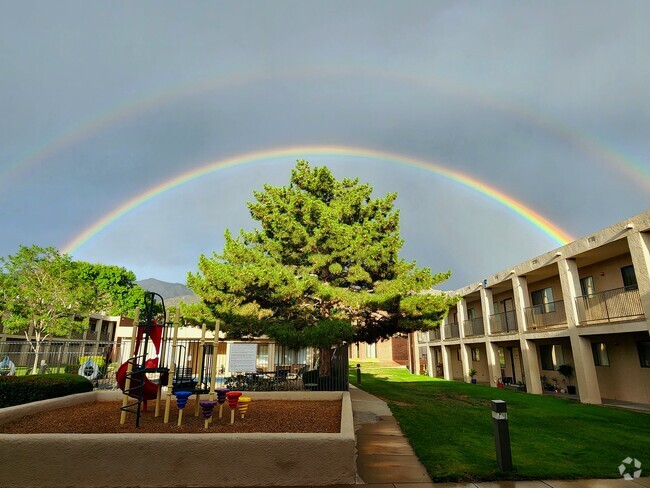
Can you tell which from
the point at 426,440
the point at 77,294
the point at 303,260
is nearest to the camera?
the point at 426,440

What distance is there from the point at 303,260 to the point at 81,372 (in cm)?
1090

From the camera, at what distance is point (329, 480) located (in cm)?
529

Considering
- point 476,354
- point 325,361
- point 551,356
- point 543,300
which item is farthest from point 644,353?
point 476,354

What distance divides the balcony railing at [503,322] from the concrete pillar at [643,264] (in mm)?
8891

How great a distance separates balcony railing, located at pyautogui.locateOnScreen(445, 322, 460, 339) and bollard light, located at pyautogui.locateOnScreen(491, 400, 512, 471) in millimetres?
24200

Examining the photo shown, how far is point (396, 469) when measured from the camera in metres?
6.15

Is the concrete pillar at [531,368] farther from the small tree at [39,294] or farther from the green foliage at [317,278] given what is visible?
the small tree at [39,294]

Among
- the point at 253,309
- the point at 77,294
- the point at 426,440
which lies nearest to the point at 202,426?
the point at 426,440

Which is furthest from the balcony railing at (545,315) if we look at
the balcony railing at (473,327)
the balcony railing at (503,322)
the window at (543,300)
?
the balcony railing at (473,327)

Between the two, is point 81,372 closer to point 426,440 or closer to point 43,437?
point 43,437

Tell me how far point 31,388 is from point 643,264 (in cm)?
1902

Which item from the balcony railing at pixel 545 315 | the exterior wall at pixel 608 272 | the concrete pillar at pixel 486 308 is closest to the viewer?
the exterior wall at pixel 608 272

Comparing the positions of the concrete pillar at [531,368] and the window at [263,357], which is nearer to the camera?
the concrete pillar at [531,368]

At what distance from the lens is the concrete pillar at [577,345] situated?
15703mm
